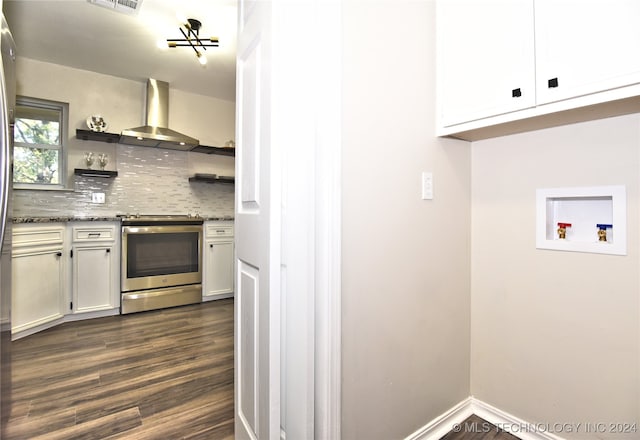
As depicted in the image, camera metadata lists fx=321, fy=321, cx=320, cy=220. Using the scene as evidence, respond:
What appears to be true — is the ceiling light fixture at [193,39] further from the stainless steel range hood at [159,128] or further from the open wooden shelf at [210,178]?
the open wooden shelf at [210,178]

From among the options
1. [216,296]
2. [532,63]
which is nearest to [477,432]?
[532,63]

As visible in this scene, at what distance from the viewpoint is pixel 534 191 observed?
1.43m

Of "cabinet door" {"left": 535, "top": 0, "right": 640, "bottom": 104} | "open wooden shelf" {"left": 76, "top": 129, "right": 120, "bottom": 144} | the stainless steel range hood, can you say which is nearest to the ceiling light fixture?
the stainless steel range hood

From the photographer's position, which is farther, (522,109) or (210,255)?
(210,255)

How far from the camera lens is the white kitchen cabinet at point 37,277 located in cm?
249

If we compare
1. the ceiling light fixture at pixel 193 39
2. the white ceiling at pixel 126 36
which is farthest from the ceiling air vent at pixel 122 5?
the ceiling light fixture at pixel 193 39

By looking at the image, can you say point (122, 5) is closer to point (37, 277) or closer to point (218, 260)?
point (37, 277)

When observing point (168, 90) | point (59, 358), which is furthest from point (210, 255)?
point (168, 90)

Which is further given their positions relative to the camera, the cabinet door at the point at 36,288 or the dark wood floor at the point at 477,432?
the cabinet door at the point at 36,288

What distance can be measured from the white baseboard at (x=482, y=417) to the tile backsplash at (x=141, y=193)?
3518mm

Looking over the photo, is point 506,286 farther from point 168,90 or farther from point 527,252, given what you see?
point 168,90

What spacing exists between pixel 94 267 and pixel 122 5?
2.24 metres

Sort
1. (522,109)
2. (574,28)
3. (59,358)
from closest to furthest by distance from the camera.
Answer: (574,28)
(522,109)
(59,358)

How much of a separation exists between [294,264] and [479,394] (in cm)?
127
